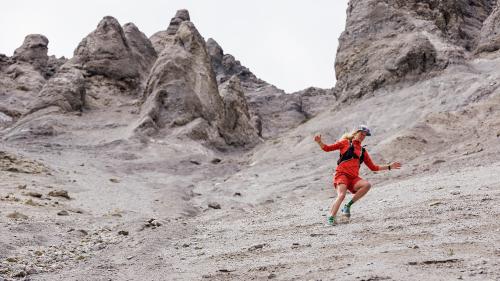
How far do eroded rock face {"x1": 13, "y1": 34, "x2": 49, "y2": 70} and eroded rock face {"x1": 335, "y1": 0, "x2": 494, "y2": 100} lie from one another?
138 ft

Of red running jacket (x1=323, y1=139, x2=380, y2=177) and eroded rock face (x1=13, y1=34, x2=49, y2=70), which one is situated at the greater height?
eroded rock face (x1=13, y1=34, x2=49, y2=70)

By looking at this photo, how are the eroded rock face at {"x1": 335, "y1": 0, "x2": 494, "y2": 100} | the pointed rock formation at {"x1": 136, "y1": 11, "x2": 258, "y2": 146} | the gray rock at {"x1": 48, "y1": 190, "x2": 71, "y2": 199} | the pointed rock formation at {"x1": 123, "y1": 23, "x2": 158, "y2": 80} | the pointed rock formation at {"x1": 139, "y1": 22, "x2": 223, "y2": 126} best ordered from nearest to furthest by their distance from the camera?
the gray rock at {"x1": 48, "y1": 190, "x2": 71, "y2": 199}
the eroded rock face at {"x1": 335, "y1": 0, "x2": 494, "y2": 100}
the pointed rock formation at {"x1": 136, "y1": 11, "x2": 258, "y2": 146}
the pointed rock formation at {"x1": 139, "y1": 22, "x2": 223, "y2": 126}
the pointed rock formation at {"x1": 123, "y1": 23, "x2": 158, "y2": 80}

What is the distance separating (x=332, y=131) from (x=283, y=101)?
4699 cm

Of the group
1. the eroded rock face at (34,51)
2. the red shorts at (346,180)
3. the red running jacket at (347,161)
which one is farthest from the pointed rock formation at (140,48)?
the red shorts at (346,180)

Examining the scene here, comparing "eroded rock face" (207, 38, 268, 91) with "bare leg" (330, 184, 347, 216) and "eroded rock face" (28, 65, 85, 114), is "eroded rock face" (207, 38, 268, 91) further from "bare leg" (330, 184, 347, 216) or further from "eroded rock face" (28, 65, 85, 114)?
"bare leg" (330, 184, 347, 216)

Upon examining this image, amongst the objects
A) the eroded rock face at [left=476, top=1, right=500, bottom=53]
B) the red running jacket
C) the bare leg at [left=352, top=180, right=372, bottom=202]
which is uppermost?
the eroded rock face at [left=476, top=1, right=500, bottom=53]

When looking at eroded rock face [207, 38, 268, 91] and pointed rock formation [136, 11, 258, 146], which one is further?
eroded rock face [207, 38, 268, 91]

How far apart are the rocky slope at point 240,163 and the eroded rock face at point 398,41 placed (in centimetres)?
13

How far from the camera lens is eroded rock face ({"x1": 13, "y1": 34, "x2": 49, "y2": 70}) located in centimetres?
7156

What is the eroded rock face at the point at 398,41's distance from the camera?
3881 centimetres

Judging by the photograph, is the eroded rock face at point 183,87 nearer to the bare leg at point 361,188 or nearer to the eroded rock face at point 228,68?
the bare leg at point 361,188

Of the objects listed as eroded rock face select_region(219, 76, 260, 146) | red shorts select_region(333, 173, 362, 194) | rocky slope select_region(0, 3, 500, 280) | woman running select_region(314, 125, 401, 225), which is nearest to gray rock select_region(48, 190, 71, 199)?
rocky slope select_region(0, 3, 500, 280)

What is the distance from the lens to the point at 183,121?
45.7 meters

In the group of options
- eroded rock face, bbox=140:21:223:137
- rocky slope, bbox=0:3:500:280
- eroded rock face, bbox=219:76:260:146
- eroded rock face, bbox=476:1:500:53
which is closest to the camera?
rocky slope, bbox=0:3:500:280
